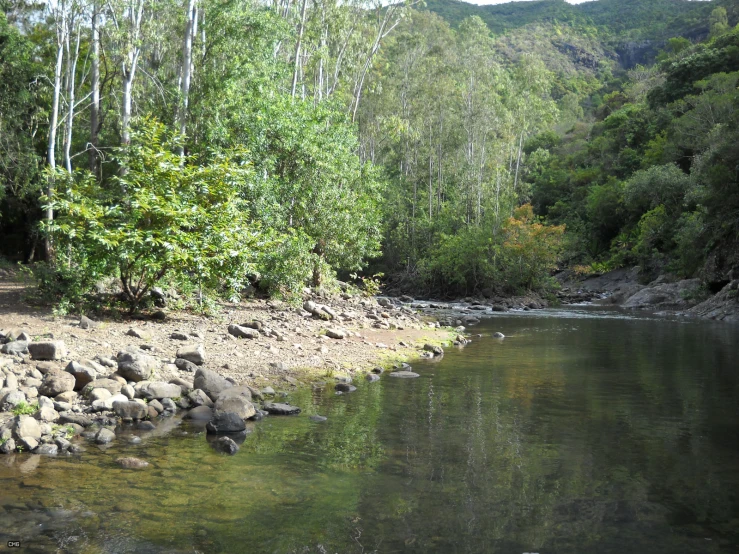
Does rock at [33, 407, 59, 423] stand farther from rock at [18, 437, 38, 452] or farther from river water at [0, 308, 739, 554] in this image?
river water at [0, 308, 739, 554]

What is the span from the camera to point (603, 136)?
177 feet

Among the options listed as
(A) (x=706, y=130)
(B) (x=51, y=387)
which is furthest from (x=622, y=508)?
(A) (x=706, y=130)

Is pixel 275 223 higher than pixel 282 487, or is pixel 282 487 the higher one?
pixel 275 223

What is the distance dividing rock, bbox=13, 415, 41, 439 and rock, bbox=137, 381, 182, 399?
1633mm

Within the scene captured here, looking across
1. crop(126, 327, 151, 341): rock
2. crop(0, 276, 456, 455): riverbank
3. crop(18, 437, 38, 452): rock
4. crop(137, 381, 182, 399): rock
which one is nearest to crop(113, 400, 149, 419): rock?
crop(0, 276, 456, 455): riverbank

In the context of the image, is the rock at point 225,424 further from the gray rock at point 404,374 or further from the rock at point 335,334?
the rock at point 335,334

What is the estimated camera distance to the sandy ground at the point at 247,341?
33.0 feet

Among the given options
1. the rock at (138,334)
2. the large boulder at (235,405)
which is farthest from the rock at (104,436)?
the rock at (138,334)

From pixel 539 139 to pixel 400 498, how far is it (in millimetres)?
61870

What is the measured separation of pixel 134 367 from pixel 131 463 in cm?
282

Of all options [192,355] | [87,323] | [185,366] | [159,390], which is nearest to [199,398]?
[159,390]

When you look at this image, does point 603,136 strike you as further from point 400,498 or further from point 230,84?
point 400,498

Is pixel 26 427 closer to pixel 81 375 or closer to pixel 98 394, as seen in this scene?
pixel 98 394

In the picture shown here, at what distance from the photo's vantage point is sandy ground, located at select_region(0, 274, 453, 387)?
10.1 metres
